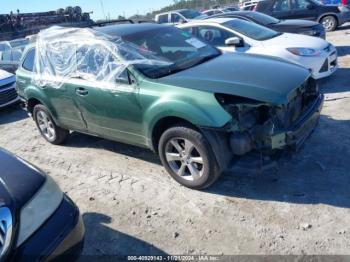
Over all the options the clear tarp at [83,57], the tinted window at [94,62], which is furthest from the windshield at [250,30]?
the tinted window at [94,62]

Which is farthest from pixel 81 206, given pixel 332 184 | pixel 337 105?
pixel 337 105

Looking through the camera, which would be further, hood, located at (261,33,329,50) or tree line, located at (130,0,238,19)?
tree line, located at (130,0,238,19)

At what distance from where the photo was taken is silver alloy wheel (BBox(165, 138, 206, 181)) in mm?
3982

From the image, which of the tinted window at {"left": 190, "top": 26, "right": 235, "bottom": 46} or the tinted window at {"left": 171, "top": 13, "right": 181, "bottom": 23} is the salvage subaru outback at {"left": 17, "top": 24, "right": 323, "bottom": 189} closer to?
the tinted window at {"left": 190, "top": 26, "right": 235, "bottom": 46}

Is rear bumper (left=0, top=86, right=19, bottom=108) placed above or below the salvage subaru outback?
below

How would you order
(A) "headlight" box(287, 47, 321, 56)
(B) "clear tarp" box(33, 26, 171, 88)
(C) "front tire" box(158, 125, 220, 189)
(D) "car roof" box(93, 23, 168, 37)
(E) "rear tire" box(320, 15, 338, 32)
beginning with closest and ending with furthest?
1. (C) "front tire" box(158, 125, 220, 189)
2. (B) "clear tarp" box(33, 26, 171, 88)
3. (D) "car roof" box(93, 23, 168, 37)
4. (A) "headlight" box(287, 47, 321, 56)
5. (E) "rear tire" box(320, 15, 338, 32)

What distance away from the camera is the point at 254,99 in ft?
11.7

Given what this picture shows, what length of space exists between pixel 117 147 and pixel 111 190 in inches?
49.4

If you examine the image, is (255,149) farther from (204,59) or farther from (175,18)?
(175,18)

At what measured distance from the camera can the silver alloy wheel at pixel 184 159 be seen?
157 inches

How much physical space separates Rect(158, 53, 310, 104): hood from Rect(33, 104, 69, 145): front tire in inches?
98.0

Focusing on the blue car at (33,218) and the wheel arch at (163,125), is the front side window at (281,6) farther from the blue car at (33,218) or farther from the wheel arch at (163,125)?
the blue car at (33,218)

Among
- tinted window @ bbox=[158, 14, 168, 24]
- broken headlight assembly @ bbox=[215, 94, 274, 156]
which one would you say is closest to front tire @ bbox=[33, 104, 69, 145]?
broken headlight assembly @ bbox=[215, 94, 274, 156]

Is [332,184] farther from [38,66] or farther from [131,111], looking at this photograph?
[38,66]
